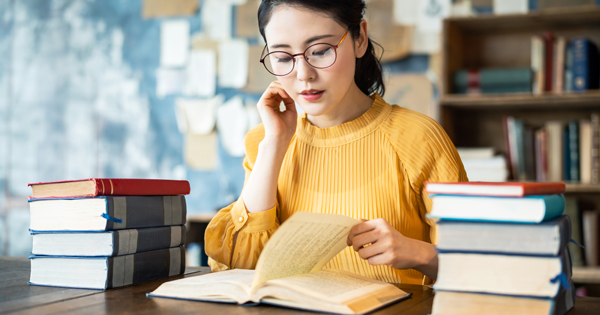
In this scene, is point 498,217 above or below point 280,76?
below

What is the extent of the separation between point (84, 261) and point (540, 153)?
1938 millimetres

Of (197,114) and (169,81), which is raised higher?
(169,81)

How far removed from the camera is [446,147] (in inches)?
49.0

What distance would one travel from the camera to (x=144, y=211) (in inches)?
40.8

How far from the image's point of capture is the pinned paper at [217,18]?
3.06 metres

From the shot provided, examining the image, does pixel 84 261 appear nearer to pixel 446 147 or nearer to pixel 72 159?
pixel 446 147

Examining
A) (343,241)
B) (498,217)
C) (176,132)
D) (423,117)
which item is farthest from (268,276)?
(176,132)

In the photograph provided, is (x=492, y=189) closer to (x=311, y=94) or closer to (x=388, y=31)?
(x=311, y=94)

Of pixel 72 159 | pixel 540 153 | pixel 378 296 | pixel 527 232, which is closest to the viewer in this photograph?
pixel 527 232

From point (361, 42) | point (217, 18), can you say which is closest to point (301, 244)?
point (361, 42)

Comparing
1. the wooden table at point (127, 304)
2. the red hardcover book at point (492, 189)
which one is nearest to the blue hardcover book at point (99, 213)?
the wooden table at point (127, 304)

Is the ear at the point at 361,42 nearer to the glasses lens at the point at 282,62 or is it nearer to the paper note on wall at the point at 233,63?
the glasses lens at the point at 282,62

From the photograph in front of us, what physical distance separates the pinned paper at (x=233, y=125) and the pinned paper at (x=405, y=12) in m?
0.97

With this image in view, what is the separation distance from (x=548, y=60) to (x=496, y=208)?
6.06 ft
